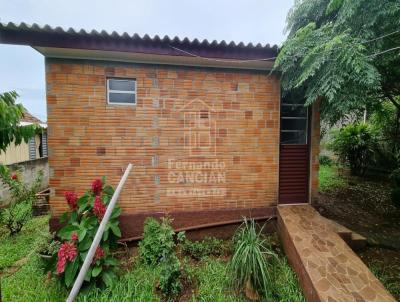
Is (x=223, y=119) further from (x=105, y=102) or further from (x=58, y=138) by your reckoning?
(x=58, y=138)

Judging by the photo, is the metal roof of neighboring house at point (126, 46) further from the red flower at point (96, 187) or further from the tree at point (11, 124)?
the red flower at point (96, 187)

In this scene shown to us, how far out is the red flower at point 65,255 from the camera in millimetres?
2913

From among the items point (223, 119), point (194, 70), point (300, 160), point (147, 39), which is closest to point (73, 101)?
point (147, 39)

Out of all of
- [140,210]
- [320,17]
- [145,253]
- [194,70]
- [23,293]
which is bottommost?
[23,293]

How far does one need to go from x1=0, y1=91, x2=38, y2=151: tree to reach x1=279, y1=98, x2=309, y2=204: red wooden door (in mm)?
4744

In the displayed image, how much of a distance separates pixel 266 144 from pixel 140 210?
10.3 feet

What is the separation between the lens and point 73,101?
4.12 m

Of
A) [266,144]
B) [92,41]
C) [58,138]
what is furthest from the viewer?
[266,144]

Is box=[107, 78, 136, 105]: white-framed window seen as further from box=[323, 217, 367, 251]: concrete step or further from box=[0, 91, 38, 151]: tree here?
box=[323, 217, 367, 251]: concrete step

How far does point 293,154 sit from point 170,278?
376 centimetres

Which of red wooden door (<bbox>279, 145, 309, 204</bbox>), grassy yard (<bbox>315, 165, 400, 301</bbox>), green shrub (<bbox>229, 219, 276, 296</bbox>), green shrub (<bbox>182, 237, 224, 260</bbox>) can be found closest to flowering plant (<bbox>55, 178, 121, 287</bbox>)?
green shrub (<bbox>182, 237, 224, 260</bbox>)

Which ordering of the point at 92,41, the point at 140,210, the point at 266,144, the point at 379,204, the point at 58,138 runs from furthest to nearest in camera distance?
the point at 379,204 → the point at 266,144 → the point at 140,210 → the point at 58,138 → the point at 92,41

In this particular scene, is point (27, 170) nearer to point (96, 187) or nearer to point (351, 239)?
point (96, 187)

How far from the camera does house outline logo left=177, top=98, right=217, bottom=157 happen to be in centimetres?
452
